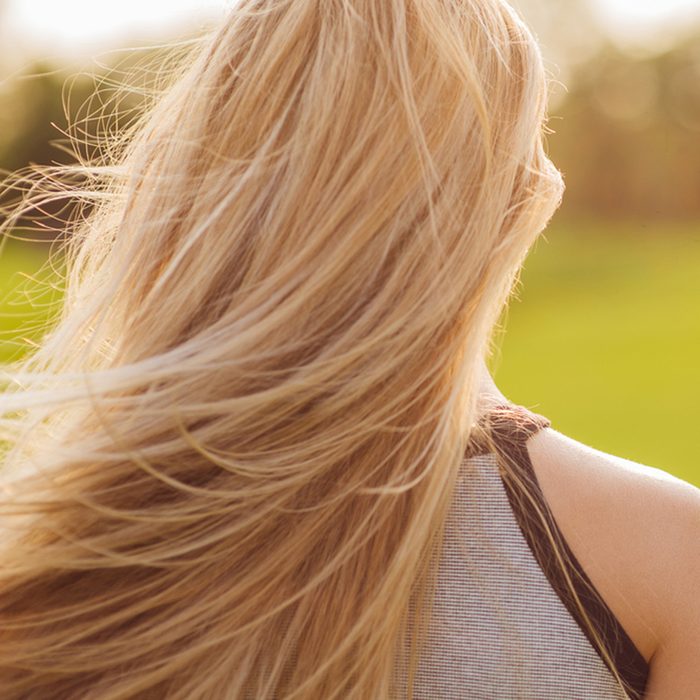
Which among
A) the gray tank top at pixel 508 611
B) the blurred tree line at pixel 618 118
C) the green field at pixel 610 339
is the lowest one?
the gray tank top at pixel 508 611

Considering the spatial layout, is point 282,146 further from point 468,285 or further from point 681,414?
point 681,414

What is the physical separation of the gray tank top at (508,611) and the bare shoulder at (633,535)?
16mm

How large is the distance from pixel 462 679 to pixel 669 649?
23 centimetres

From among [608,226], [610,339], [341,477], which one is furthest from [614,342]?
[341,477]

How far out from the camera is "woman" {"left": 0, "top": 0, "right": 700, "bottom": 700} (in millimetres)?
1099

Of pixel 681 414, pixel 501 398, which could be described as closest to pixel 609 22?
A: pixel 681 414

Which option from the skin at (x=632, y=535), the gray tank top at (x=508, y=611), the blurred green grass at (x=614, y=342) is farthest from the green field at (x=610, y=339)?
the skin at (x=632, y=535)

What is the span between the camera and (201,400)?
1.13 meters

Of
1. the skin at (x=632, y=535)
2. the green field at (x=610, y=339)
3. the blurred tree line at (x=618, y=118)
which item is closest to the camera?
the skin at (x=632, y=535)

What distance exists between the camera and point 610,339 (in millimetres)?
18562

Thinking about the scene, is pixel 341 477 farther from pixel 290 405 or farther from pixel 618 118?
pixel 618 118

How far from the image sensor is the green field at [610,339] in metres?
10.8

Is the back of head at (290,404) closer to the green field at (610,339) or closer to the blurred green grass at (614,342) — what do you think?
the green field at (610,339)

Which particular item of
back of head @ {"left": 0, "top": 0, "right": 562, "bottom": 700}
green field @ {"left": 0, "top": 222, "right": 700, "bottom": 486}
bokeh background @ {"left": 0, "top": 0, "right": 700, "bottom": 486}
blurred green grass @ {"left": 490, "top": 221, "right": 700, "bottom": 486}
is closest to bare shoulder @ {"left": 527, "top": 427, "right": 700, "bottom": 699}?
back of head @ {"left": 0, "top": 0, "right": 562, "bottom": 700}
